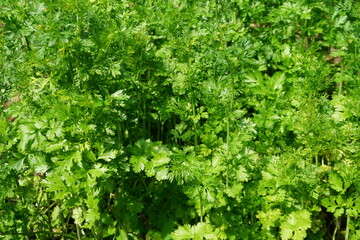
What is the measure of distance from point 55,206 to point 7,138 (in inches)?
55.4

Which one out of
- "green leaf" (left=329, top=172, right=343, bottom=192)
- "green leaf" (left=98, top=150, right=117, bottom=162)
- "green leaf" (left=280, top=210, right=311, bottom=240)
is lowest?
"green leaf" (left=280, top=210, right=311, bottom=240)

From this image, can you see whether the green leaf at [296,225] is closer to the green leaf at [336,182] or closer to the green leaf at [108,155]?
the green leaf at [336,182]

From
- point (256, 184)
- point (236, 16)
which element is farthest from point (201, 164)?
point (236, 16)

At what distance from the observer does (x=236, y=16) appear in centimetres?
505

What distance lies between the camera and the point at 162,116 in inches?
139

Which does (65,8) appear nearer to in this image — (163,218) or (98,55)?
(98,55)

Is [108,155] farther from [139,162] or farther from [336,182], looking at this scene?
[336,182]

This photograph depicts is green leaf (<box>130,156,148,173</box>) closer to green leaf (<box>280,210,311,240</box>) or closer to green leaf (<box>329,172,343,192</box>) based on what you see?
green leaf (<box>280,210,311,240</box>)

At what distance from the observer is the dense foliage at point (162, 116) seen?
2.69 m

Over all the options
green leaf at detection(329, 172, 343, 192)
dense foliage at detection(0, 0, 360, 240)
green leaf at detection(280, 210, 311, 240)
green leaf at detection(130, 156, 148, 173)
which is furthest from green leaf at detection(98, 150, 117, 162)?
green leaf at detection(329, 172, 343, 192)

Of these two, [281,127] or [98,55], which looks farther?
[281,127]

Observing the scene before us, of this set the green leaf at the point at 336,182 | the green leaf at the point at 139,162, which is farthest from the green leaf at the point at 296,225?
the green leaf at the point at 139,162

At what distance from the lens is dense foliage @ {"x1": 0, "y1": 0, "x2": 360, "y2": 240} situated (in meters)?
2.69

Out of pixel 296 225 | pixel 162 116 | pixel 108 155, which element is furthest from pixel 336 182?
pixel 108 155
